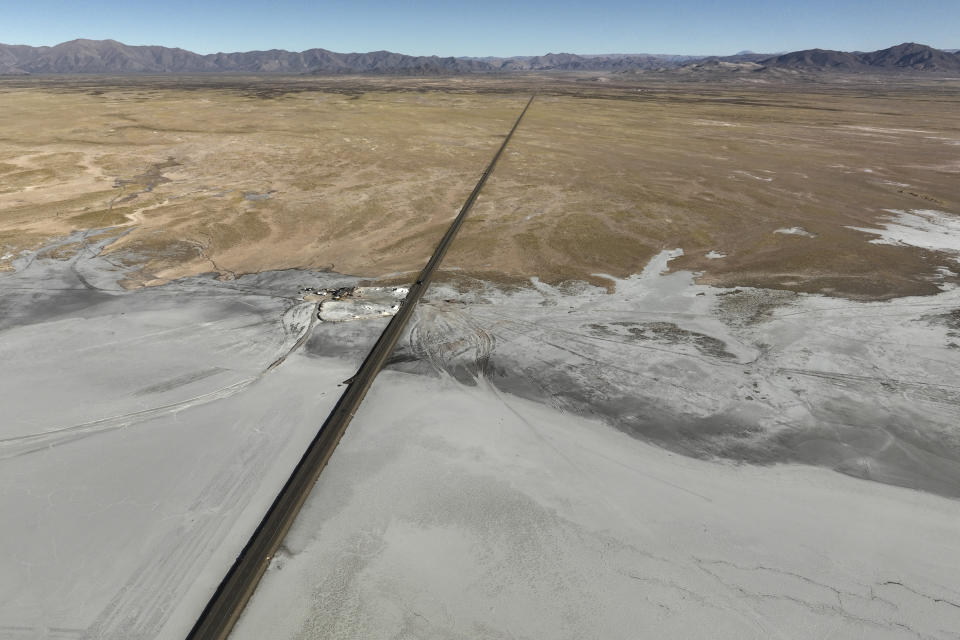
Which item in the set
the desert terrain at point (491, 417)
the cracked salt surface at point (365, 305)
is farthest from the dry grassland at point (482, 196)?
the cracked salt surface at point (365, 305)

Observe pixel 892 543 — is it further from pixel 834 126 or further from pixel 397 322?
pixel 834 126

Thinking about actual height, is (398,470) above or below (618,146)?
below

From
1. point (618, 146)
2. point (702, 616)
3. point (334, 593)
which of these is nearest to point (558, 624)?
point (702, 616)

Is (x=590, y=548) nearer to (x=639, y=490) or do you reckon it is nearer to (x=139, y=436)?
(x=639, y=490)

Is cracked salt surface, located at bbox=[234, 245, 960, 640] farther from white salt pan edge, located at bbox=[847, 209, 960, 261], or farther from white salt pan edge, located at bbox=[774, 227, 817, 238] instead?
white salt pan edge, located at bbox=[847, 209, 960, 261]

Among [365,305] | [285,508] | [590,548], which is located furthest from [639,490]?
[365,305]

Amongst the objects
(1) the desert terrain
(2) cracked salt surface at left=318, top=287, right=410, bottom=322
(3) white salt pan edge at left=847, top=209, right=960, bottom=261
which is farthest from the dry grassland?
(2) cracked salt surface at left=318, top=287, right=410, bottom=322
